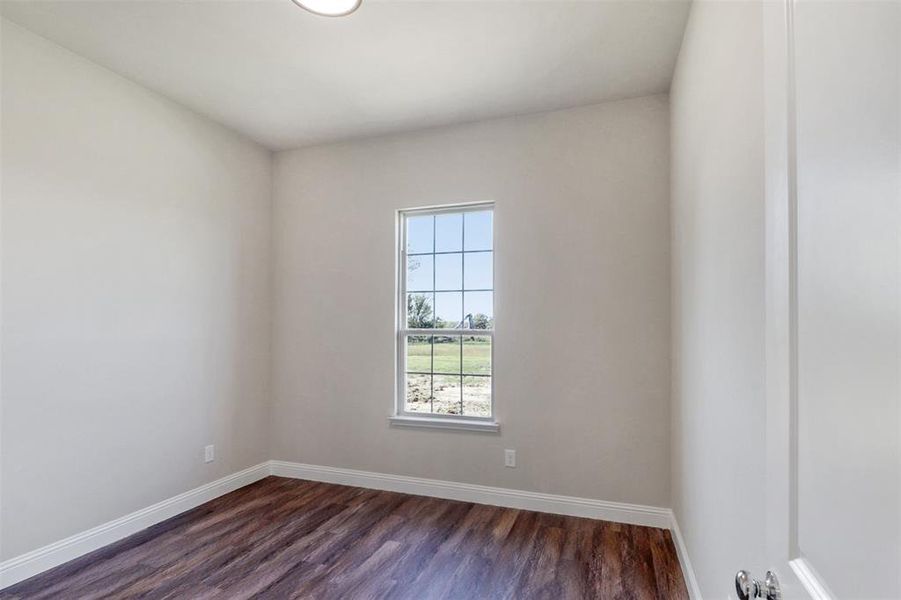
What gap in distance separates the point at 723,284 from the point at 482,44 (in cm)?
176

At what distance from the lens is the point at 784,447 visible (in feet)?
2.34

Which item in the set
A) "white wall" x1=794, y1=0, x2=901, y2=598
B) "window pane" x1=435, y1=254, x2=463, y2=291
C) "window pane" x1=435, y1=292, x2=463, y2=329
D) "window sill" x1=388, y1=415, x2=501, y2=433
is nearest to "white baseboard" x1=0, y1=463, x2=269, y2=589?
"window sill" x1=388, y1=415, x2=501, y2=433

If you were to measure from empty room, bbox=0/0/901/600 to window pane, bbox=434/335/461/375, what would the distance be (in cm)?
2

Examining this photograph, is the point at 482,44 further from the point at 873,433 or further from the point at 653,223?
the point at 873,433

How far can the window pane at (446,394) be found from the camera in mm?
3494

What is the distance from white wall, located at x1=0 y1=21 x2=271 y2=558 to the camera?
7.63 ft

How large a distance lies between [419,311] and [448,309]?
0.83 feet

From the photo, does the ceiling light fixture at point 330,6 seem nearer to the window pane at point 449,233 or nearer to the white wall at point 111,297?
the white wall at point 111,297

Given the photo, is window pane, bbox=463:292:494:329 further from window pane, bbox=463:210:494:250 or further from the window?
window pane, bbox=463:210:494:250

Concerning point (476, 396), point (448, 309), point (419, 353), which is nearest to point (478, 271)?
point (448, 309)

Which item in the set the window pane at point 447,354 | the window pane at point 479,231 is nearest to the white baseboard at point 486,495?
the window pane at point 447,354

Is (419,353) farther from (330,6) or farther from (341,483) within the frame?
(330,6)

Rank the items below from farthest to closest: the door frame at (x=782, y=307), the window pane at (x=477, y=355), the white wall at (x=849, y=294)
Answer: the window pane at (x=477, y=355)
the door frame at (x=782, y=307)
the white wall at (x=849, y=294)

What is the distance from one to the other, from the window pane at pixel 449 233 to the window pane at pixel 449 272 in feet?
0.21
